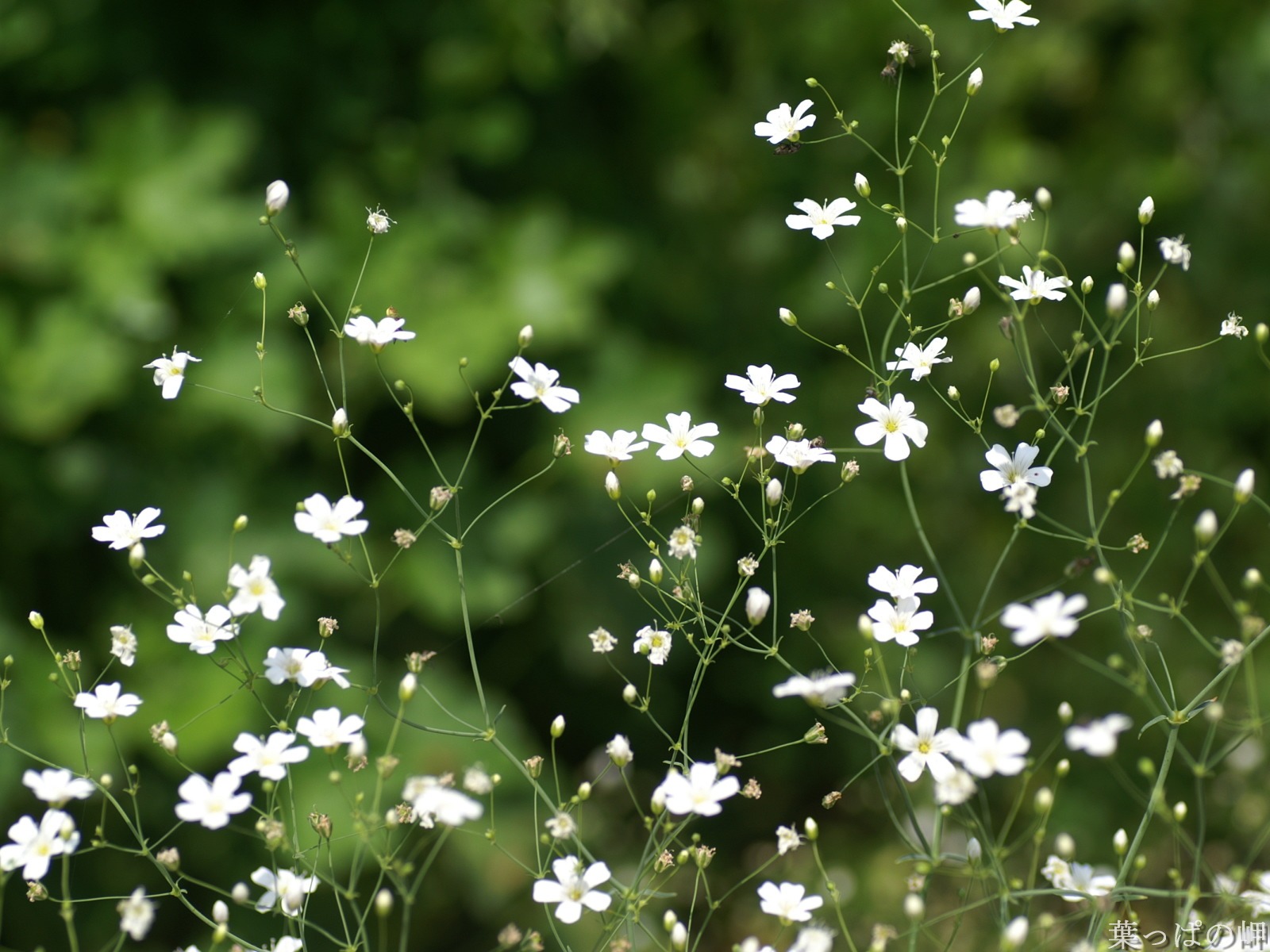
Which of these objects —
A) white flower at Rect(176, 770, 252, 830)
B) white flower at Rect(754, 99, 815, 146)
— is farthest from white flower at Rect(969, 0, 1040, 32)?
white flower at Rect(176, 770, 252, 830)

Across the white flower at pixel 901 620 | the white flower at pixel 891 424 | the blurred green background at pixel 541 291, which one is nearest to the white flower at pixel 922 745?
the white flower at pixel 901 620

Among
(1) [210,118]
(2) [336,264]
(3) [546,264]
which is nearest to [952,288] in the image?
(3) [546,264]

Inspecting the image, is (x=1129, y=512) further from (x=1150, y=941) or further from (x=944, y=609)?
(x=1150, y=941)

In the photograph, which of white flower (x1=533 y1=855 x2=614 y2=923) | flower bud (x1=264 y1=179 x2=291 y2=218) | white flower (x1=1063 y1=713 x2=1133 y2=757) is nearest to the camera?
white flower (x1=1063 y1=713 x2=1133 y2=757)

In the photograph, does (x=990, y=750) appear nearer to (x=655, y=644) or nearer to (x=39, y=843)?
(x=655, y=644)

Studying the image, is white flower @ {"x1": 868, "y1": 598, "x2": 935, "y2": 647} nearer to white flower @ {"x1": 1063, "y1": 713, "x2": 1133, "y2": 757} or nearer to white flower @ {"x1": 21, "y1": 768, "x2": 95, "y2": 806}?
white flower @ {"x1": 1063, "y1": 713, "x2": 1133, "y2": 757}
